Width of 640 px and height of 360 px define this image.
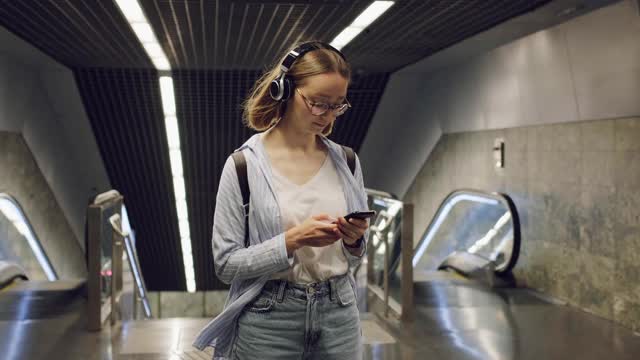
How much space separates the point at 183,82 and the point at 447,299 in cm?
525

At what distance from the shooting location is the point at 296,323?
1651mm

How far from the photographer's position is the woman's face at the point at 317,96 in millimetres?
1681

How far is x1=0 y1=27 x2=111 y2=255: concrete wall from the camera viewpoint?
9344 mm

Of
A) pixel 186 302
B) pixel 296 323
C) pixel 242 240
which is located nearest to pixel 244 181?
pixel 242 240

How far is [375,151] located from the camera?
512 inches

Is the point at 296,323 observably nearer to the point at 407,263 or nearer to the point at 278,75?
the point at 278,75

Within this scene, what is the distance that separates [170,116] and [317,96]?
31.5ft

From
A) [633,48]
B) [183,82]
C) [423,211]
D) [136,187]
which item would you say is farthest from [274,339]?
[136,187]

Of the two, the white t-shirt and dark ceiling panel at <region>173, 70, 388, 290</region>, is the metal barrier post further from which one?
dark ceiling panel at <region>173, 70, 388, 290</region>

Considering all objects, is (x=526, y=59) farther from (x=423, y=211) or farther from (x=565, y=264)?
(x=423, y=211)

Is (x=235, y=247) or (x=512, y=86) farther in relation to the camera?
(x=512, y=86)

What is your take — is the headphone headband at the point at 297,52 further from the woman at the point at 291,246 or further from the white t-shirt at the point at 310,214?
the white t-shirt at the point at 310,214

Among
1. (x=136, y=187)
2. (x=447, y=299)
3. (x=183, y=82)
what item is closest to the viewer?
(x=447, y=299)

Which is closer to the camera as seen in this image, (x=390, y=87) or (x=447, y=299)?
(x=447, y=299)
